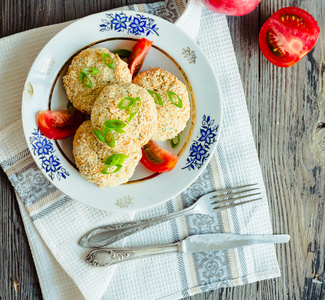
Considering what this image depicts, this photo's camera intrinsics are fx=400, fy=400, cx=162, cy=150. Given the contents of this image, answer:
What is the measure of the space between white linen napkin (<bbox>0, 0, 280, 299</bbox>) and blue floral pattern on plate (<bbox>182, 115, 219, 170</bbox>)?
143 millimetres

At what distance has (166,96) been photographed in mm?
1295

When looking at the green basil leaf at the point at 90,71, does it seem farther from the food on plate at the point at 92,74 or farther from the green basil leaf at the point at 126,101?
the green basil leaf at the point at 126,101

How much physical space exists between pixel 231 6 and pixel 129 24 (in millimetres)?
358

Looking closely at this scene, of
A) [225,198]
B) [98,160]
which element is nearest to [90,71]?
[98,160]

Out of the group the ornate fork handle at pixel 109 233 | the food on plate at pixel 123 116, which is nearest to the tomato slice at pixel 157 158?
the food on plate at pixel 123 116

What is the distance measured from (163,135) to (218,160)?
0.92 feet

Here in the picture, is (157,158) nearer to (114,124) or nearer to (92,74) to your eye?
(114,124)

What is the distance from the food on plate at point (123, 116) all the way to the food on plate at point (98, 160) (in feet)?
0.13

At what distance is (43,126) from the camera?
127cm

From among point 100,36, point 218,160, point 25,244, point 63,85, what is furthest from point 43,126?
point 218,160

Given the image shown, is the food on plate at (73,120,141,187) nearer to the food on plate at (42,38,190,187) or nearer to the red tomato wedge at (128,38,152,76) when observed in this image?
the food on plate at (42,38,190,187)

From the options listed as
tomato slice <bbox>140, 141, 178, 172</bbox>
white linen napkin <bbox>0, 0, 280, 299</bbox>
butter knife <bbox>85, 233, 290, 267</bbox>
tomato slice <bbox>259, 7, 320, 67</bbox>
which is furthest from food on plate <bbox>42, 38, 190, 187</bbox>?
tomato slice <bbox>259, 7, 320, 67</bbox>

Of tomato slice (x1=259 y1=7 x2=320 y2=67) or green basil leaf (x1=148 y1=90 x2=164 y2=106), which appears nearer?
green basil leaf (x1=148 y1=90 x2=164 y2=106)

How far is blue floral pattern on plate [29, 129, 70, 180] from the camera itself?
1.28 metres
